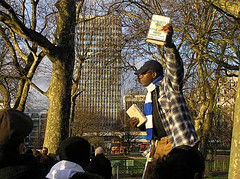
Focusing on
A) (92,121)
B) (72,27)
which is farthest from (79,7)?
(92,121)

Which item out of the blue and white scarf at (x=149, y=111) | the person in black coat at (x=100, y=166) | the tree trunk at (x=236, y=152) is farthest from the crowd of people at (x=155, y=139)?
the person in black coat at (x=100, y=166)

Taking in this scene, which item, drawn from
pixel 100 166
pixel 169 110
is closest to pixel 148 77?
pixel 169 110

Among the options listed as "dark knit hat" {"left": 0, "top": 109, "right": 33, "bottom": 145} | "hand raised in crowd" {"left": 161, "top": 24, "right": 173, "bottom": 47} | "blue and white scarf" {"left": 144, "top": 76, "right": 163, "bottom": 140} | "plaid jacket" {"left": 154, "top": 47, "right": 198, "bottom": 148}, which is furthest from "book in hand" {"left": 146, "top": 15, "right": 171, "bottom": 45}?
"dark knit hat" {"left": 0, "top": 109, "right": 33, "bottom": 145}

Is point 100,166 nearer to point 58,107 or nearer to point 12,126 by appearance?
point 58,107

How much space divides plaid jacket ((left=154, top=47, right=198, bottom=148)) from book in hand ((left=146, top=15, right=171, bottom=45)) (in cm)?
14

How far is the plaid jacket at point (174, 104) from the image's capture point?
10.7 ft

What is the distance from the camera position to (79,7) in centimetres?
1241

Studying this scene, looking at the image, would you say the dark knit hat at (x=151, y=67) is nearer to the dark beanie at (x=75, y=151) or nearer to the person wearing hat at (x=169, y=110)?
the person wearing hat at (x=169, y=110)

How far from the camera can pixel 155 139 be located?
11.7 feet

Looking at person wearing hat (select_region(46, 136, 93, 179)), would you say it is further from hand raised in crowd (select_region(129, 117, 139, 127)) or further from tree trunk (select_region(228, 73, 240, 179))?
tree trunk (select_region(228, 73, 240, 179))

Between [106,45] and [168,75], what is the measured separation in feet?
29.1

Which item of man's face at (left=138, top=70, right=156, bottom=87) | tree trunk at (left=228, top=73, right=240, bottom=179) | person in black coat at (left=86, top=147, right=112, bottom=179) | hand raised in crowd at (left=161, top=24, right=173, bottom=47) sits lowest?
person in black coat at (left=86, top=147, right=112, bottom=179)

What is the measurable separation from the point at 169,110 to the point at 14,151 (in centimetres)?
184

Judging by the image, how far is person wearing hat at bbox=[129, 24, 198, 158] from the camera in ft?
10.7
